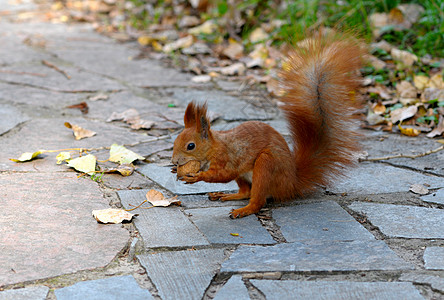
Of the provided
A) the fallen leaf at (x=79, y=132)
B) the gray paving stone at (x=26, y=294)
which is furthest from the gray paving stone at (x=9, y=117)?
the gray paving stone at (x=26, y=294)

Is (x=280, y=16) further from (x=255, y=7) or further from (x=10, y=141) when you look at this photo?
(x=10, y=141)

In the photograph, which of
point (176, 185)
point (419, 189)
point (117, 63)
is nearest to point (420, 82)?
point (419, 189)

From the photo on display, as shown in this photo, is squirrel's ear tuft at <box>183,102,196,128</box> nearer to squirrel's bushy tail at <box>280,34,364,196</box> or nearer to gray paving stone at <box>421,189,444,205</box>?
squirrel's bushy tail at <box>280,34,364,196</box>

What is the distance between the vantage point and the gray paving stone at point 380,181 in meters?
2.85

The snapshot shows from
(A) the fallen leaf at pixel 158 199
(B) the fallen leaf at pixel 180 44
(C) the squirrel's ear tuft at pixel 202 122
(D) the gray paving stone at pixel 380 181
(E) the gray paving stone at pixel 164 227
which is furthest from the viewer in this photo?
(B) the fallen leaf at pixel 180 44

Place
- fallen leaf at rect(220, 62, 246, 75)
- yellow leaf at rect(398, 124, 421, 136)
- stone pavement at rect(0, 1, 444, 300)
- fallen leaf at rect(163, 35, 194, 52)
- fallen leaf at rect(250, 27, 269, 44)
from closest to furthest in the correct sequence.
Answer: stone pavement at rect(0, 1, 444, 300) → yellow leaf at rect(398, 124, 421, 136) → fallen leaf at rect(220, 62, 246, 75) → fallen leaf at rect(250, 27, 269, 44) → fallen leaf at rect(163, 35, 194, 52)

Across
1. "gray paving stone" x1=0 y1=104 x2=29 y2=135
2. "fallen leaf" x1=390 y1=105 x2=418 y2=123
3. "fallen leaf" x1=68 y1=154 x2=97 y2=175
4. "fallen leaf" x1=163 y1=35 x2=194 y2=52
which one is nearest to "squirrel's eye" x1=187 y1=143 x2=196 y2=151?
"fallen leaf" x1=68 y1=154 x2=97 y2=175

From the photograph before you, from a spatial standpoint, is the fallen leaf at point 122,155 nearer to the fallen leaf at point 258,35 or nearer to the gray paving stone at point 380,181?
the gray paving stone at point 380,181

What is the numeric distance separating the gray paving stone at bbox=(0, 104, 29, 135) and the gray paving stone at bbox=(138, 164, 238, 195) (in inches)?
43.7

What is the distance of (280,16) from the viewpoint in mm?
5887

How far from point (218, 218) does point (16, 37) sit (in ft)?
16.7

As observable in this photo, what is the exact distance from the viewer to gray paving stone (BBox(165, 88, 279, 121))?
4039mm

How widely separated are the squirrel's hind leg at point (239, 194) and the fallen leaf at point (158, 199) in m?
0.23

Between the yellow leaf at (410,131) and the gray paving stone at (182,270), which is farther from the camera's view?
the yellow leaf at (410,131)
